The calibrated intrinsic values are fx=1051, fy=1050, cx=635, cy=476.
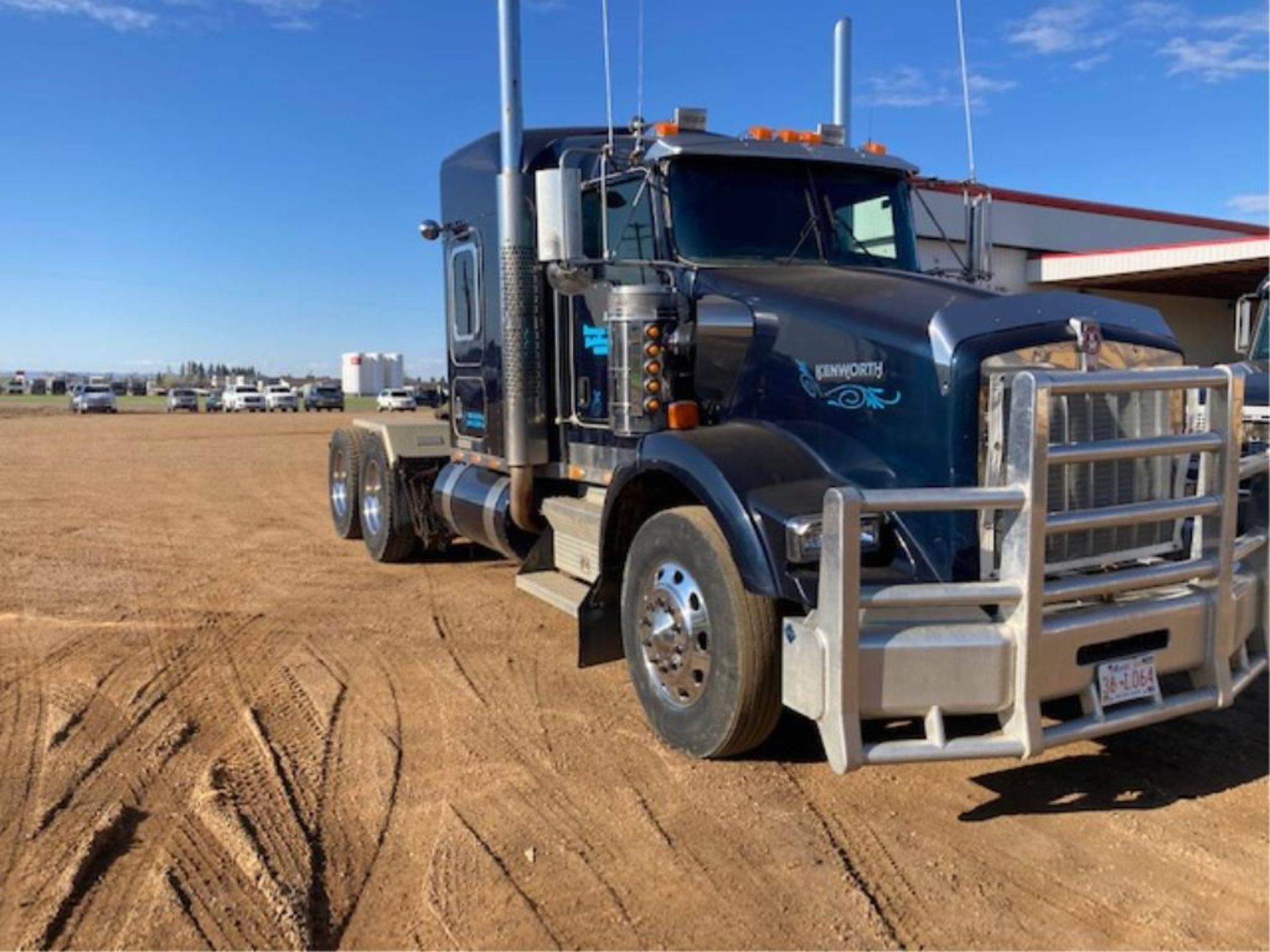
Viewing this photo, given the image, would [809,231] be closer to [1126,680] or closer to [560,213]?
[560,213]

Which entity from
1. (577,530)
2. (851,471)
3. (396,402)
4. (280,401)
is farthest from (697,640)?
(280,401)

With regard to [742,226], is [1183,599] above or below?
below

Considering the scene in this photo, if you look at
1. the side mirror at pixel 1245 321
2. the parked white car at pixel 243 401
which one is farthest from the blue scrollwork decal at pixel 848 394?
the parked white car at pixel 243 401

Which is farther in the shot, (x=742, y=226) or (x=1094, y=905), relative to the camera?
(x=742, y=226)

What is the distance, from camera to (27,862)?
3.63 meters

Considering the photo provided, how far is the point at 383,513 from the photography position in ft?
30.6

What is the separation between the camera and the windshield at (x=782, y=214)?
18.0ft

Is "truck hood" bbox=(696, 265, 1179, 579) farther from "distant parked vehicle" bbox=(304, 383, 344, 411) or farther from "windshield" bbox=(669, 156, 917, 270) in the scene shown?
"distant parked vehicle" bbox=(304, 383, 344, 411)

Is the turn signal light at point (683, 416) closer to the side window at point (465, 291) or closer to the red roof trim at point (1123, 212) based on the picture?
the side window at point (465, 291)

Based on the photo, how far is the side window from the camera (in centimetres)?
767

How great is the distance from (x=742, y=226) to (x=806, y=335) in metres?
1.15

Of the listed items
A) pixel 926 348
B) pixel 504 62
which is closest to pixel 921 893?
pixel 926 348

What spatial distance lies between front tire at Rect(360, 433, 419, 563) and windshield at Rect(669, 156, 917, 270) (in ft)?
15.1

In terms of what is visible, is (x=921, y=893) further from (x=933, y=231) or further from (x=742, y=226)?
(x=933, y=231)
